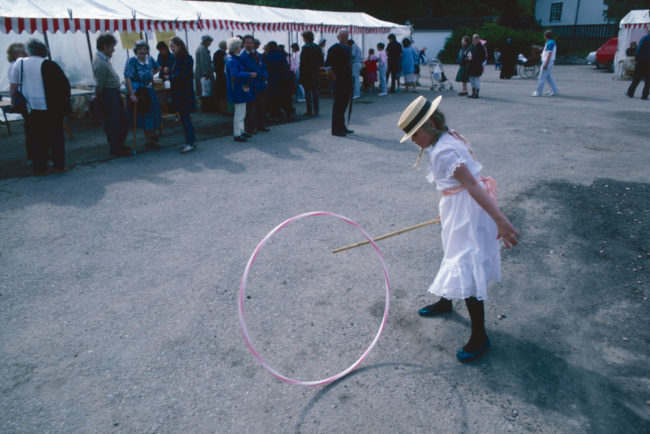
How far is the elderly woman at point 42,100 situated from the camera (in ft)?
23.4

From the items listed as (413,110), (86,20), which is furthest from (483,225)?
(86,20)

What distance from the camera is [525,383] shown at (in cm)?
285

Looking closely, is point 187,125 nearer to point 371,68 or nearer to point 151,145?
point 151,145

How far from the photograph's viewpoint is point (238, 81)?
9375mm

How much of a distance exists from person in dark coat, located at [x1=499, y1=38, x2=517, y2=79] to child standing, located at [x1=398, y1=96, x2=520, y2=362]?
23.5 meters

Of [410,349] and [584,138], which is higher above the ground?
[584,138]

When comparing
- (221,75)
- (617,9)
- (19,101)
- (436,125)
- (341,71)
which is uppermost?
(617,9)

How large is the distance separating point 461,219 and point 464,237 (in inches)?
4.9


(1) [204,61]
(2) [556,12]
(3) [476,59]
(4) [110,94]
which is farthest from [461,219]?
(2) [556,12]

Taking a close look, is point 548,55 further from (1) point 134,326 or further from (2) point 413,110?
(1) point 134,326

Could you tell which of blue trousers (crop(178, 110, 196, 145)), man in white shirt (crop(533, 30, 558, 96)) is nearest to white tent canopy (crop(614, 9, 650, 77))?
man in white shirt (crop(533, 30, 558, 96))

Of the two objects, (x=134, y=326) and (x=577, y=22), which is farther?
(x=577, y=22)

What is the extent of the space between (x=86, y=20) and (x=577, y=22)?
51296 millimetres

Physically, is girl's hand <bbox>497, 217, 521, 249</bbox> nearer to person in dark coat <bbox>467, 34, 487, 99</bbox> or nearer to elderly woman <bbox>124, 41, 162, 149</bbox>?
elderly woman <bbox>124, 41, 162, 149</bbox>
